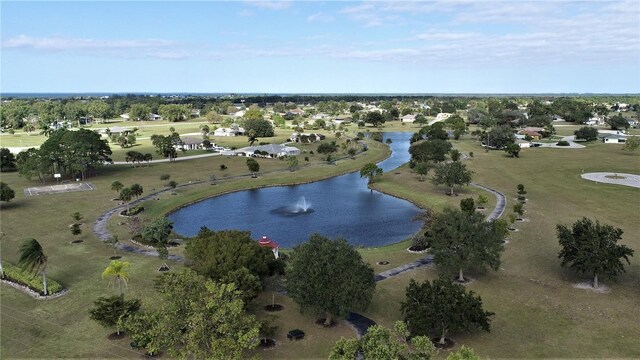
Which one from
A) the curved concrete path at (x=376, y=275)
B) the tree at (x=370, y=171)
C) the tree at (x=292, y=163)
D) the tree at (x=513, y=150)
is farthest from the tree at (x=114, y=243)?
the tree at (x=513, y=150)

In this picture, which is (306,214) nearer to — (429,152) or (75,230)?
(75,230)

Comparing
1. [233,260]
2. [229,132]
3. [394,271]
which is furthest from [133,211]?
[229,132]

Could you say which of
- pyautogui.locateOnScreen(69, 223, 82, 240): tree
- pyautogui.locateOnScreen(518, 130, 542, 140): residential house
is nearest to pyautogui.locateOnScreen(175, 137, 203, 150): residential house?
pyautogui.locateOnScreen(69, 223, 82, 240): tree

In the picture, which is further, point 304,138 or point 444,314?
point 304,138

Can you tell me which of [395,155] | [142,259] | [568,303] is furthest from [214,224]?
[395,155]

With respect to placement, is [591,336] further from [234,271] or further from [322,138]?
[322,138]

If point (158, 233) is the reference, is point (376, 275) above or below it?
below
